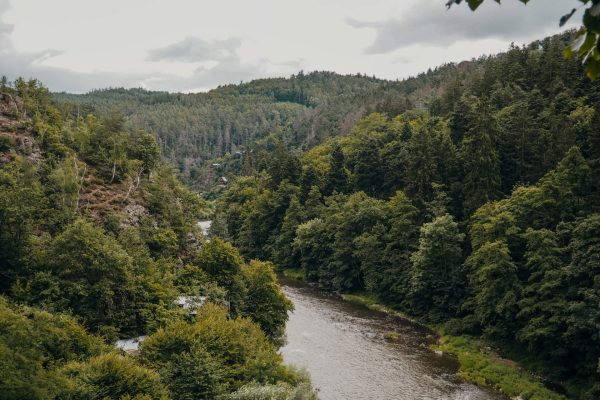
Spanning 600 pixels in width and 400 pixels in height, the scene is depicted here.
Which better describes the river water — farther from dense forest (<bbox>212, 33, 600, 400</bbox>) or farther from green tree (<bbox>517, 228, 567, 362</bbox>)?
green tree (<bbox>517, 228, 567, 362</bbox>)

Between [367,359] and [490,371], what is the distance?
34.5ft

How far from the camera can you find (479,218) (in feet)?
183

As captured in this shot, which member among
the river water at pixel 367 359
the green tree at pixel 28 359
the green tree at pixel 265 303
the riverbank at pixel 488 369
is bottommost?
the river water at pixel 367 359

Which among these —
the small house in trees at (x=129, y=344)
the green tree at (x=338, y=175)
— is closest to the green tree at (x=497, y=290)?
the small house in trees at (x=129, y=344)

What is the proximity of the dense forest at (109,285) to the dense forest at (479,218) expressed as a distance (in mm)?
20573

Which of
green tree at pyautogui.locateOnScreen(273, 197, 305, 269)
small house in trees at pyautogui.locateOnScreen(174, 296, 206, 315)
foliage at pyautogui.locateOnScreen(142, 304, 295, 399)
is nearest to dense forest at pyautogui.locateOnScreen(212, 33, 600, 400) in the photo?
green tree at pyautogui.locateOnScreen(273, 197, 305, 269)

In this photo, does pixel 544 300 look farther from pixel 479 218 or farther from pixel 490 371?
pixel 479 218

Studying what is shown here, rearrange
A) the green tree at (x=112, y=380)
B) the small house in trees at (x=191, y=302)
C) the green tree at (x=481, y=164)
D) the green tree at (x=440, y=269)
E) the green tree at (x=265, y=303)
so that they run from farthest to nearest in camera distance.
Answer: the green tree at (x=481, y=164), the green tree at (x=440, y=269), the green tree at (x=265, y=303), the small house in trees at (x=191, y=302), the green tree at (x=112, y=380)

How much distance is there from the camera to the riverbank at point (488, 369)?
39344mm

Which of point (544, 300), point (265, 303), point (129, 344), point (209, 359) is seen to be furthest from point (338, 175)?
point (209, 359)

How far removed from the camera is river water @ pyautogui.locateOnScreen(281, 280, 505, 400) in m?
39.2

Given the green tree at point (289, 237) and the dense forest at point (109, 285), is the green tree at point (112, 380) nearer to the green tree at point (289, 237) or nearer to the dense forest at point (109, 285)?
the dense forest at point (109, 285)

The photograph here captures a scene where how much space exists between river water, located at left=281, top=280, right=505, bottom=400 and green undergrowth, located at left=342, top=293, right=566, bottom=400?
1.16 m

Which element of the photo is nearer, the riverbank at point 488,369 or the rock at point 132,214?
the riverbank at point 488,369
